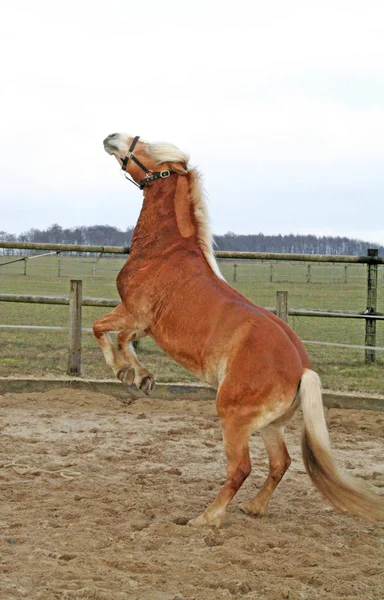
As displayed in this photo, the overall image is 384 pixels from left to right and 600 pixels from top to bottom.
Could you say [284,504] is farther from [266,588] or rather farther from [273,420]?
[266,588]

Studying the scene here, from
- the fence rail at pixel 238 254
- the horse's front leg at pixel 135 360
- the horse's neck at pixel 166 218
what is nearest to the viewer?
the horse's neck at pixel 166 218

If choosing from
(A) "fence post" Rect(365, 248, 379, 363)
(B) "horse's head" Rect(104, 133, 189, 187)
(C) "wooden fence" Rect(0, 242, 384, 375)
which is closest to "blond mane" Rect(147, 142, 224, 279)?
(B) "horse's head" Rect(104, 133, 189, 187)

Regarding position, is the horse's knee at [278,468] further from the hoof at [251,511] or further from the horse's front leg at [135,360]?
the horse's front leg at [135,360]

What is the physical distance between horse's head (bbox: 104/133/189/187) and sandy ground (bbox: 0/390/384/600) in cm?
205

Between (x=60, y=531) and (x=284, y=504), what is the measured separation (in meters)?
1.51

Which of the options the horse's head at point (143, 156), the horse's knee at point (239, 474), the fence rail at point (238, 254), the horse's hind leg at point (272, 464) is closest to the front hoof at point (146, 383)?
the horse's hind leg at point (272, 464)

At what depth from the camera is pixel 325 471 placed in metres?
4.01

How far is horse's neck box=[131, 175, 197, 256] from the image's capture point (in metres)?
4.55

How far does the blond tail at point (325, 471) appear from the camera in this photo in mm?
3973

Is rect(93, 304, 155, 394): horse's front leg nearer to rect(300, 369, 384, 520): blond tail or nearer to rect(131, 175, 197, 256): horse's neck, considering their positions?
rect(131, 175, 197, 256): horse's neck

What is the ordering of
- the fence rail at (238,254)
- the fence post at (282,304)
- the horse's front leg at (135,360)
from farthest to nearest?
the fence rail at (238,254), the fence post at (282,304), the horse's front leg at (135,360)

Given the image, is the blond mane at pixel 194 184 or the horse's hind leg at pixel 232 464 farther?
the blond mane at pixel 194 184

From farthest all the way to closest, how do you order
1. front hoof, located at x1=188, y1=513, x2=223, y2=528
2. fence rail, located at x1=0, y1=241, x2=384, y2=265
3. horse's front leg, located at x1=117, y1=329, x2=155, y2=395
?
1. fence rail, located at x1=0, y1=241, x2=384, y2=265
2. horse's front leg, located at x1=117, y1=329, x2=155, y2=395
3. front hoof, located at x1=188, y1=513, x2=223, y2=528

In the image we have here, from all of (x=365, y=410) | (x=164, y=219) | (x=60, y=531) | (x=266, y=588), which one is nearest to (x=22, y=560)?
(x=60, y=531)
